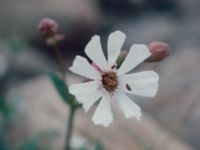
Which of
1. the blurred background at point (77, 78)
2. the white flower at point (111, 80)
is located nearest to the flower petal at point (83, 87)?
the white flower at point (111, 80)

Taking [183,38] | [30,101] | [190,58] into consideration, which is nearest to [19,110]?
[30,101]

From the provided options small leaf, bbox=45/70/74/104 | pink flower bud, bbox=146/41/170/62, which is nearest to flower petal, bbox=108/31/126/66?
pink flower bud, bbox=146/41/170/62

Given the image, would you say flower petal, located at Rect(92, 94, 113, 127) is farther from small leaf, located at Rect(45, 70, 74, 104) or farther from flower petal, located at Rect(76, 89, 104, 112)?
small leaf, located at Rect(45, 70, 74, 104)

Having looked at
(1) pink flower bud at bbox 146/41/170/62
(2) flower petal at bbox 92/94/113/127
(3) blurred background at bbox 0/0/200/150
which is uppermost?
(3) blurred background at bbox 0/0/200/150

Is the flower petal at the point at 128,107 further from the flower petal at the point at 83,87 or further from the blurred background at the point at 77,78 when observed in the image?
the blurred background at the point at 77,78

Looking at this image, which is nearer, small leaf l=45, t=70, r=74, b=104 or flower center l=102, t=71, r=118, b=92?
flower center l=102, t=71, r=118, b=92

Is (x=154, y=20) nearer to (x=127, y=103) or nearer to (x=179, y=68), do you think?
(x=179, y=68)

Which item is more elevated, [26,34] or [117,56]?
[26,34]
